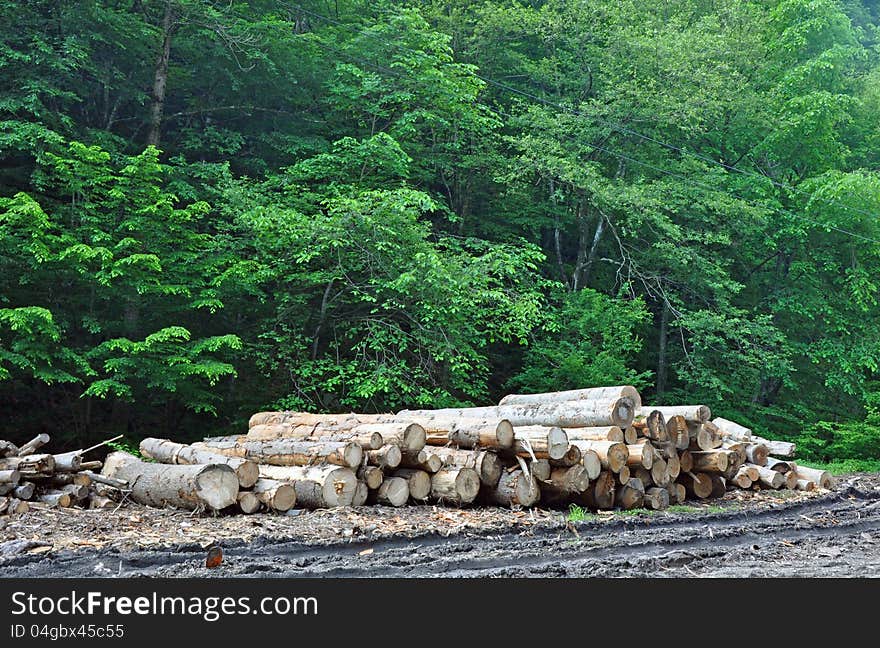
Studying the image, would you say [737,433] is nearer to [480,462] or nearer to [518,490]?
[518,490]

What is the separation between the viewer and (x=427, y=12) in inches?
854

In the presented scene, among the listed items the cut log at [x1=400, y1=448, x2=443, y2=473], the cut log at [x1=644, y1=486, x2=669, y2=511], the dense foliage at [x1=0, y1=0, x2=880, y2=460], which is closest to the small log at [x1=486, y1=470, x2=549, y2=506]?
the cut log at [x1=400, y1=448, x2=443, y2=473]

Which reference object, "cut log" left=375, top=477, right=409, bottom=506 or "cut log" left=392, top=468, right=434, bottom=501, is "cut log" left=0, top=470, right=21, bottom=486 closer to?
"cut log" left=375, top=477, right=409, bottom=506

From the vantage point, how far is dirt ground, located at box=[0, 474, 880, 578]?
19.6 ft

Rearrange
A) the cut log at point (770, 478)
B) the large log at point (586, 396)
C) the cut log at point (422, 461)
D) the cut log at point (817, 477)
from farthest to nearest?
the cut log at point (817, 477)
the cut log at point (770, 478)
the large log at point (586, 396)
the cut log at point (422, 461)

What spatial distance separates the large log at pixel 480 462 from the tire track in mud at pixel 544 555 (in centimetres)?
145

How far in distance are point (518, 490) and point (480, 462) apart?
0.54m

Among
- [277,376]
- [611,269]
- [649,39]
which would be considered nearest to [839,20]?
[649,39]

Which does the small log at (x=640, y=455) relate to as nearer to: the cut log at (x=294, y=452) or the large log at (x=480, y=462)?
the large log at (x=480, y=462)

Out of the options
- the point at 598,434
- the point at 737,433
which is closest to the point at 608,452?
the point at 598,434

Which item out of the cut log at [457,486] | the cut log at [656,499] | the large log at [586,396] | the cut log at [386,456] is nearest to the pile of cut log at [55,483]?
the cut log at [386,456]

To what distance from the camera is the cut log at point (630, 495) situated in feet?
31.8

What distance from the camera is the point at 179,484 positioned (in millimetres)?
8711

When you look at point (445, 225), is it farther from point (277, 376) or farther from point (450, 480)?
point (450, 480)
